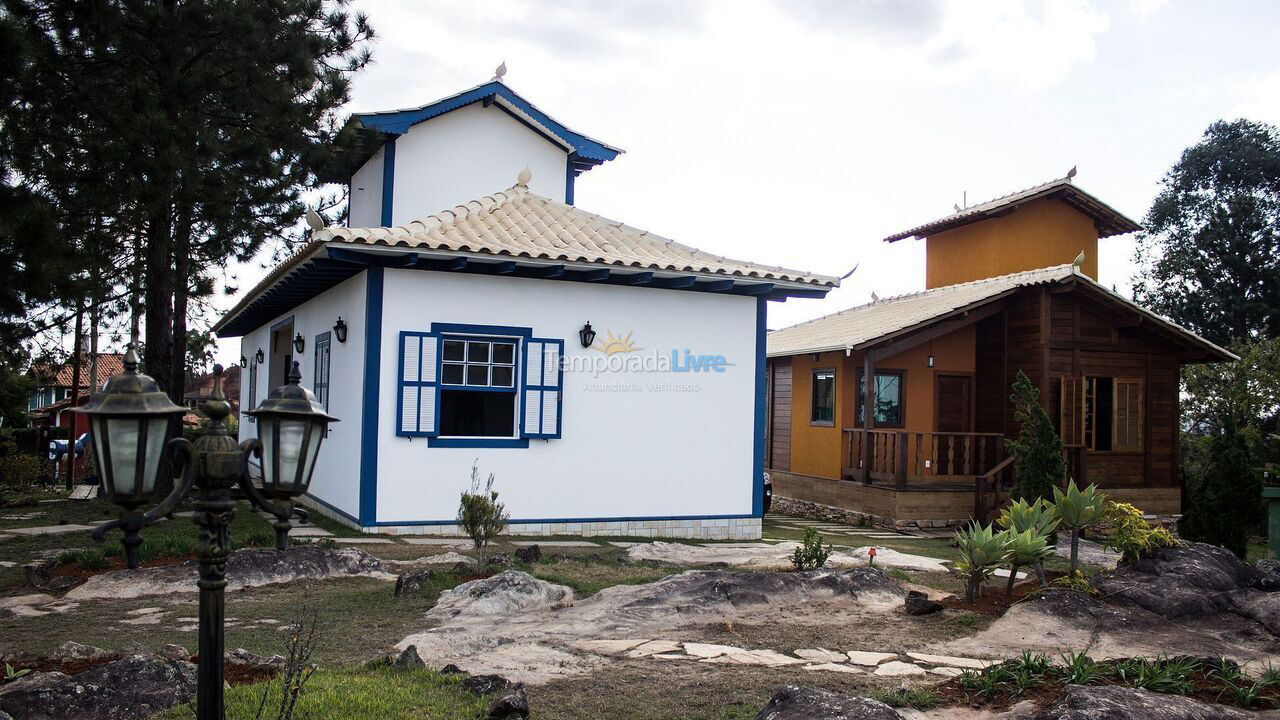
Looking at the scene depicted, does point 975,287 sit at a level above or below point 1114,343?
above

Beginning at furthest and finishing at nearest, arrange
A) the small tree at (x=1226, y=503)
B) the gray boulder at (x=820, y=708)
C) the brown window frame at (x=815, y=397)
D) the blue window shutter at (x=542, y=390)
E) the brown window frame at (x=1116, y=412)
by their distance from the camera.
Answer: the brown window frame at (x=815, y=397) < the brown window frame at (x=1116, y=412) < the blue window shutter at (x=542, y=390) < the small tree at (x=1226, y=503) < the gray boulder at (x=820, y=708)

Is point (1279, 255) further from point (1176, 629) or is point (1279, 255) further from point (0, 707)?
point (0, 707)

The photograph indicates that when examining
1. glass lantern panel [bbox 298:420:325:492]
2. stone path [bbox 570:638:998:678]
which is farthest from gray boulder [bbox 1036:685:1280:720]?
glass lantern panel [bbox 298:420:325:492]

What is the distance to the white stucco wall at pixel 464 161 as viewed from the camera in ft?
44.4

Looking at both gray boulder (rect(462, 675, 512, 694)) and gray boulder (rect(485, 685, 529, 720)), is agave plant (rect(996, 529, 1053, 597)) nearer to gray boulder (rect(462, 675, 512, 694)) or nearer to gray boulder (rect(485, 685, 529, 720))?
gray boulder (rect(462, 675, 512, 694))

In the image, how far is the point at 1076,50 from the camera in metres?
13.2

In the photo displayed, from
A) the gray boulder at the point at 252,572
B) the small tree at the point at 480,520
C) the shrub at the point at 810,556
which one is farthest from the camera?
the shrub at the point at 810,556

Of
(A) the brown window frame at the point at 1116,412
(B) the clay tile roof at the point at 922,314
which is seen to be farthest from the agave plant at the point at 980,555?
(A) the brown window frame at the point at 1116,412

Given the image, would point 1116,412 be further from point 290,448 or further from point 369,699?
point 290,448

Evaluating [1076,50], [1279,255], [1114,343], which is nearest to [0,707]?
[1076,50]

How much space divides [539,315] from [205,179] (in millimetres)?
4920

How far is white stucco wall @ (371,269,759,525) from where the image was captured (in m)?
10.2

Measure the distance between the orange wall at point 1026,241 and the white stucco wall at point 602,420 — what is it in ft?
28.8

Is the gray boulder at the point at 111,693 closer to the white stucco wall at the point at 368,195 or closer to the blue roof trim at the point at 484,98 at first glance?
the white stucco wall at the point at 368,195
